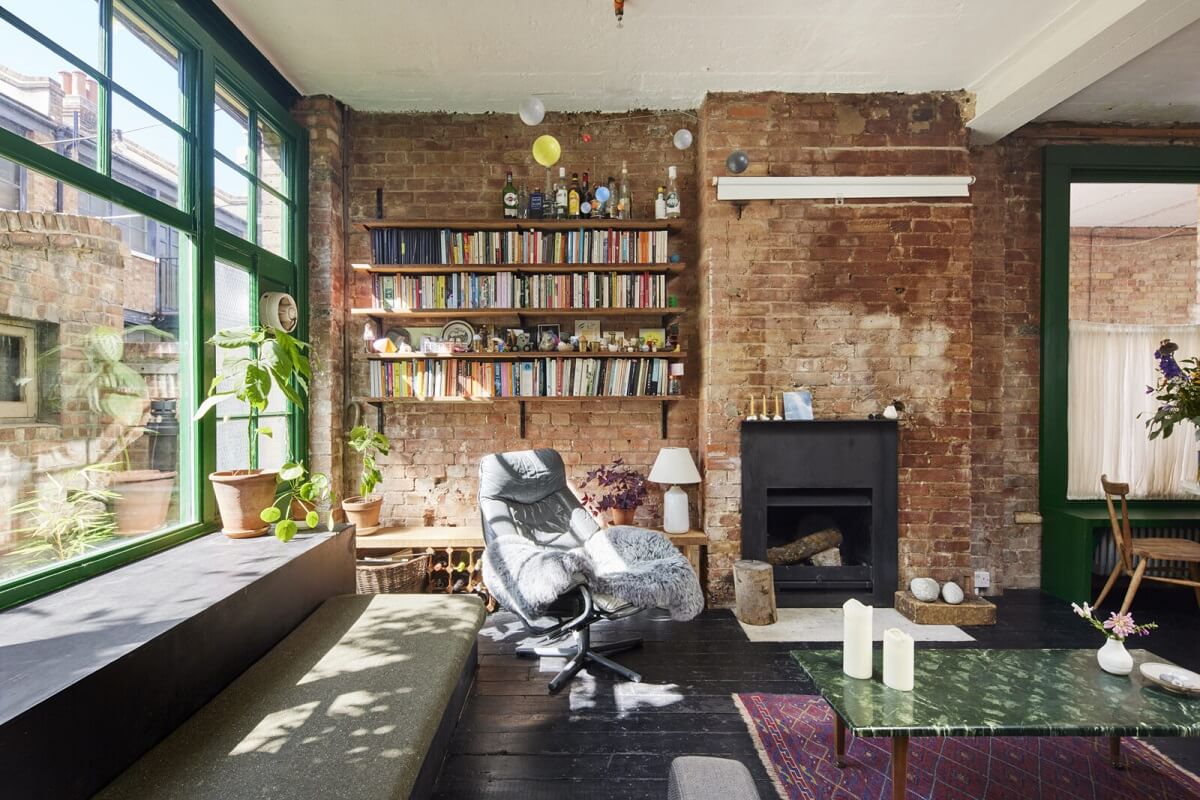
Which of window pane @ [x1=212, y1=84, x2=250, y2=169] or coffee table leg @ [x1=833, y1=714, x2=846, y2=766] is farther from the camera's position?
window pane @ [x1=212, y1=84, x2=250, y2=169]

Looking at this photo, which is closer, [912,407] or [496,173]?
[912,407]

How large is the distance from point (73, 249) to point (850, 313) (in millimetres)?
3760

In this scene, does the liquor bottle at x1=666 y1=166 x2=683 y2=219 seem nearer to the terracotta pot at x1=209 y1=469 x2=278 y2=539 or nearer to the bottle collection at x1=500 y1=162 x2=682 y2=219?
the bottle collection at x1=500 y1=162 x2=682 y2=219

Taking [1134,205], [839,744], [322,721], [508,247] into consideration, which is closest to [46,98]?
[322,721]

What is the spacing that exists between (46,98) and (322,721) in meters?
2.14

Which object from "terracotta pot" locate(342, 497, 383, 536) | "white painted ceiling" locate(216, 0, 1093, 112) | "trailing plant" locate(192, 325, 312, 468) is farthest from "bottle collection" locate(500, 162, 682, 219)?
"terracotta pot" locate(342, 497, 383, 536)

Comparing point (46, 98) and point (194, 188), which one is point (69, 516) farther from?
point (194, 188)

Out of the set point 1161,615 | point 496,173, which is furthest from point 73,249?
point 1161,615

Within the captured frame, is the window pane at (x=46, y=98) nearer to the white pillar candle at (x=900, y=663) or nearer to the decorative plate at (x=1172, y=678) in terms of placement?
the white pillar candle at (x=900, y=663)

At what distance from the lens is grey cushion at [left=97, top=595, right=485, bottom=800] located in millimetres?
1385

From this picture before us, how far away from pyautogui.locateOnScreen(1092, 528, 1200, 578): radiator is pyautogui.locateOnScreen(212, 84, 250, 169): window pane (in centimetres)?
561

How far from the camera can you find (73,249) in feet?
6.85

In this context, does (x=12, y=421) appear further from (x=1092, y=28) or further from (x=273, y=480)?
(x=1092, y=28)

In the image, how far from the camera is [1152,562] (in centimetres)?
405
